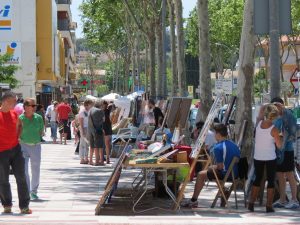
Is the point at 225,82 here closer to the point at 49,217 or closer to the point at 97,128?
the point at 97,128

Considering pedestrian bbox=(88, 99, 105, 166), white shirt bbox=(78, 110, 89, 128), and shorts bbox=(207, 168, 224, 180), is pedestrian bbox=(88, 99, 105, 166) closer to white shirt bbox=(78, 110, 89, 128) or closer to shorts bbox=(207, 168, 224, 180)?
white shirt bbox=(78, 110, 89, 128)

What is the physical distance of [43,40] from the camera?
6406cm

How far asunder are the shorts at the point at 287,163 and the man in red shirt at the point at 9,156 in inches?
155

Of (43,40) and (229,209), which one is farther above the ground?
(43,40)

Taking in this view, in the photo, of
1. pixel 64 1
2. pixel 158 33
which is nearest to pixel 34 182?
pixel 158 33

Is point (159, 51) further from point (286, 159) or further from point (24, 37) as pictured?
point (286, 159)

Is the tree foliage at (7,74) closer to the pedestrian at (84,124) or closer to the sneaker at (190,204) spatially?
the pedestrian at (84,124)

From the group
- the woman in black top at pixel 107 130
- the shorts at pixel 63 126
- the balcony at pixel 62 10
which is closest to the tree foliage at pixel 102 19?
the shorts at pixel 63 126

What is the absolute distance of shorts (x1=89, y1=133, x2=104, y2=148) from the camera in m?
21.4

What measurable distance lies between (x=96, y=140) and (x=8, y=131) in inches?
375

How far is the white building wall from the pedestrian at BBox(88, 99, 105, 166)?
129 feet

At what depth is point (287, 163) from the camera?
1280 cm

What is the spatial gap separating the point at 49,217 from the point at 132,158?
5.68 feet

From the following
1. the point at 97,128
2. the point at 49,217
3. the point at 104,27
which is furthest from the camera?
the point at 104,27
